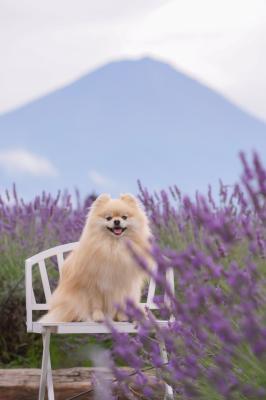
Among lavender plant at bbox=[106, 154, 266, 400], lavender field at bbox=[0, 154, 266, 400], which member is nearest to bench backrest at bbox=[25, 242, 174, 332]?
lavender field at bbox=[0, 154, 266, 400]

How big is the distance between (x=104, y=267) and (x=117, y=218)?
0.23m

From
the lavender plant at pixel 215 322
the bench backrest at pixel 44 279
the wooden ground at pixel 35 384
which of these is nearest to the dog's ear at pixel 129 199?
the bench backrest at pixel 44 279

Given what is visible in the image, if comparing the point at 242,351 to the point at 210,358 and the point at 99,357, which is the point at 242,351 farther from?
the point at 99,357

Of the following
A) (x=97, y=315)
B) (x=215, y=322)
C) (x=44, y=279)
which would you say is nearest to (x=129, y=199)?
(x=97, y=315)

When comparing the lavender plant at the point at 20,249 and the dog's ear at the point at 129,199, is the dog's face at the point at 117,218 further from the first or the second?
the lavender plant at the point at 20,249

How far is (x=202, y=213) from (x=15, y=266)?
13.4 feet

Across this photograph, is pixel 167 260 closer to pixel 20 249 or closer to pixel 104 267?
pixel 104 267

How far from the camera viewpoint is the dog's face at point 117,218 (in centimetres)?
401

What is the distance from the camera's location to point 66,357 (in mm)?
5852

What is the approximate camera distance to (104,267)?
13.2 feet

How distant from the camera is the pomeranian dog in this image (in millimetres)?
3992

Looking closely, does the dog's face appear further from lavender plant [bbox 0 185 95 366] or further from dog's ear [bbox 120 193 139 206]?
lavender plant [bbox 0 185 95 366]

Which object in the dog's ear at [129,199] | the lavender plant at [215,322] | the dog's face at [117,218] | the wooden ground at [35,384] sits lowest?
the wooden ground at [35,384]

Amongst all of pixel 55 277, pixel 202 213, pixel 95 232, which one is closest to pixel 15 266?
pixel 55 277
